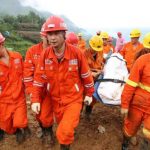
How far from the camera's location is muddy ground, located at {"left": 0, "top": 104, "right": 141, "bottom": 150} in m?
5.41

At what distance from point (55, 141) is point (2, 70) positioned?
1.47m

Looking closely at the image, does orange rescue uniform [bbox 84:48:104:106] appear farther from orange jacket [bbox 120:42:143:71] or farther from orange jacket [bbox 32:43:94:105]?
orange jacket [bbox 120:42:143:71]

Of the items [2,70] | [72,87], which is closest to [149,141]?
[72,87]

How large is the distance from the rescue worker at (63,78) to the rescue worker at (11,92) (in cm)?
58

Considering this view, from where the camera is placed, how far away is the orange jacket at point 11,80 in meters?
4.99

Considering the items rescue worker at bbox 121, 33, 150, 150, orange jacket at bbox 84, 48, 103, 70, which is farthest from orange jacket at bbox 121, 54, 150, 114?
orange jacket at bbox 84, 48, 103, 70

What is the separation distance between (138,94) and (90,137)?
160 cm

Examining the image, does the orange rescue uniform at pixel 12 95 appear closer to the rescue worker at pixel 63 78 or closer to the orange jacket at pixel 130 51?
the rescue worker at pixel 63 78

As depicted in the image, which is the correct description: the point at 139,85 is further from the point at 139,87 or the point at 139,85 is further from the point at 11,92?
the point at 11,92

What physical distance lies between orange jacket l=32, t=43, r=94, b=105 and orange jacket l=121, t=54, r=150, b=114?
56 cm

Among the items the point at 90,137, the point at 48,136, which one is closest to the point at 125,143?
the point at 90,137

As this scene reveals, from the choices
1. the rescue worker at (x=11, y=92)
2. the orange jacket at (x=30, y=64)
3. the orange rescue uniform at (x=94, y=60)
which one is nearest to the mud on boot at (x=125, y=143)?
the orange rescue uniform at (x=94, y=60)

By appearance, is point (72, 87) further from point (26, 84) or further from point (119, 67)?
point (119, 67)

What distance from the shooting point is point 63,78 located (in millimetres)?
4441
